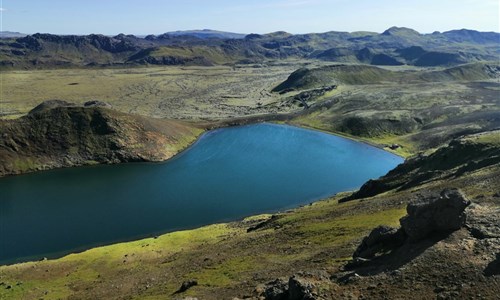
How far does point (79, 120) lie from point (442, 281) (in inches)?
4911

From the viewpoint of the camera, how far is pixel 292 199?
318 ft

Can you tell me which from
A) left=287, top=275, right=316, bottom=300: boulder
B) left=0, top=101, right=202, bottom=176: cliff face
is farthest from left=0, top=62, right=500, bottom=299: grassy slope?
left=0, top=101, right=202, bottom=176: cliff face

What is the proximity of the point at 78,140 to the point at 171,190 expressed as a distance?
144 feet

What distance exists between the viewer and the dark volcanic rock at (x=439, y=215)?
35250 millimetres

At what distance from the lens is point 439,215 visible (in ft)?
116

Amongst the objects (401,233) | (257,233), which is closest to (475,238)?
(401,233)

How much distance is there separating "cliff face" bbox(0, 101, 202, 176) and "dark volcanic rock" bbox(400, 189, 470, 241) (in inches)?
4011

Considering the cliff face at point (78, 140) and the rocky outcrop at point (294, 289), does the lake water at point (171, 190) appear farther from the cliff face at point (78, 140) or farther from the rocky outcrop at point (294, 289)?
the rocky outcrop at point (294, 289)

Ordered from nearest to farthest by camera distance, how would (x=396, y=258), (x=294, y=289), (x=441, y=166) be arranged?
(x=294, y=289), (x=396, y=258), (x=441, y=166)

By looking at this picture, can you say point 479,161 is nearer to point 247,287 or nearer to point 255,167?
point 247,287

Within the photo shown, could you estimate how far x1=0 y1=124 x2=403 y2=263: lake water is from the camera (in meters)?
79.6

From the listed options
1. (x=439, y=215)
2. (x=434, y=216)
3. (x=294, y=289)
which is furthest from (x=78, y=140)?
(x=439, y=215)

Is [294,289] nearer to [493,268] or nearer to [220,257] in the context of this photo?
[493,268]

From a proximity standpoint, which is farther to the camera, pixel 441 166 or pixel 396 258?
pixel 441 166
